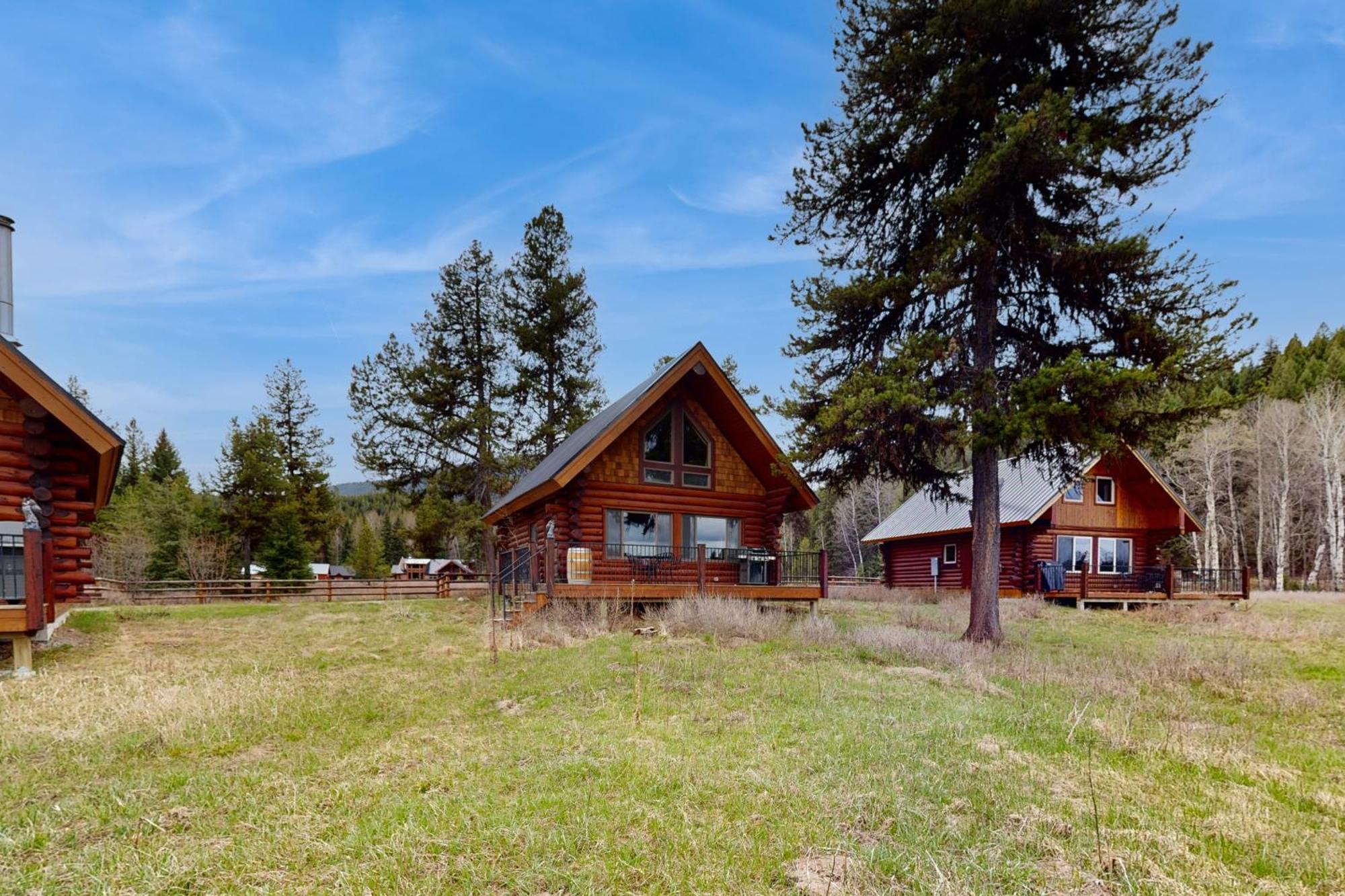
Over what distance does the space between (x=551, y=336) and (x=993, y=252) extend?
75.1ft

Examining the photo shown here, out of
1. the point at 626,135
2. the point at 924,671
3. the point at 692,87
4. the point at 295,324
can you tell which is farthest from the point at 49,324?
the point at 924,671

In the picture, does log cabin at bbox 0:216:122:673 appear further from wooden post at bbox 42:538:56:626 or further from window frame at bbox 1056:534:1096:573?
window frame at bbox 1056:534:1096:573

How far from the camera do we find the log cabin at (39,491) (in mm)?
9273

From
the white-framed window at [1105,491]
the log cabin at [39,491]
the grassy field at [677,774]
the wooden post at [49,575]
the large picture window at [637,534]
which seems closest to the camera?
the grassy field at [677,774]

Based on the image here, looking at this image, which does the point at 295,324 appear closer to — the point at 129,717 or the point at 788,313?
the point at 788,313

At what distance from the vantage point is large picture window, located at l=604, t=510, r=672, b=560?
17141mm

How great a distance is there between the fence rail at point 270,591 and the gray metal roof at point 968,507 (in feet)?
65.0

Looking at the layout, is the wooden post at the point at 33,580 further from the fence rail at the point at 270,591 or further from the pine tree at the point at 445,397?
the pine tree at the point at 445,397

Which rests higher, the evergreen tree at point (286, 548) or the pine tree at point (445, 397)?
the pine tree at point (445, 397)

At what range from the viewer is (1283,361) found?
47.0 metres

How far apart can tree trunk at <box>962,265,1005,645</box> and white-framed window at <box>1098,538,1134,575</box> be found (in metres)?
16.4

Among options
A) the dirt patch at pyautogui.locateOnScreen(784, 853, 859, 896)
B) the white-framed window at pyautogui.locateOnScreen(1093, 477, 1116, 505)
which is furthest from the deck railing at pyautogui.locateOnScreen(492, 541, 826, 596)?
the white-framed window at pyautogui.locateOnScreen(1093, 477, 1116, 505)

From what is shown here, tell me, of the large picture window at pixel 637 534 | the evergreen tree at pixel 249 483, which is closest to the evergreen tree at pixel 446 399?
the evergreen tree at pixel 249 483

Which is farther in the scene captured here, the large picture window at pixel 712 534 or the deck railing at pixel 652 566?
the large picture window at pixel 712 534
